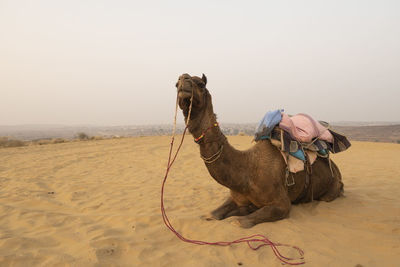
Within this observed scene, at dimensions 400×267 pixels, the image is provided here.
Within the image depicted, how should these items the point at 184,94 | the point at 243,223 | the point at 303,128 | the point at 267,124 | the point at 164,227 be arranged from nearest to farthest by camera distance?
the point at 184,94
the point at 243,223
the point at 164,227
the point at 267,124
the point at 303,128

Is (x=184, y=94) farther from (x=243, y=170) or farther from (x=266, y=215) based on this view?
(x=266, y=215)

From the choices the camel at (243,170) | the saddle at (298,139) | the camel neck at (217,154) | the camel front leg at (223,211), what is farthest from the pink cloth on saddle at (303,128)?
the camel front leg at (223,211)

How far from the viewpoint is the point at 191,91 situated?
2.96 meters

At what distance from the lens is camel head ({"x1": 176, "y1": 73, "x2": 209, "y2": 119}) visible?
116 inches

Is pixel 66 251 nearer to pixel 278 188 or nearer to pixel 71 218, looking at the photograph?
pixel 71 218

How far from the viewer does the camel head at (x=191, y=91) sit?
9.68ft

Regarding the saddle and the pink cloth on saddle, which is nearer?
the saddle

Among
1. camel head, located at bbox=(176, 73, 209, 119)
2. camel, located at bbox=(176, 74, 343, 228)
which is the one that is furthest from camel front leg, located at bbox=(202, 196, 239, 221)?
camel head, located at bbox=(176, 73, 209, 119)

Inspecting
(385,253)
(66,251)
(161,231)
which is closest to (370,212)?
(385,253)

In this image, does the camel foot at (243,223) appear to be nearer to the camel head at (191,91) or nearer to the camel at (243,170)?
the camel at (243,170)

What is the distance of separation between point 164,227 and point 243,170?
4.68ft

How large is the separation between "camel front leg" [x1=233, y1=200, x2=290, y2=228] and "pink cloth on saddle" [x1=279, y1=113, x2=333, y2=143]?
112 centimetres

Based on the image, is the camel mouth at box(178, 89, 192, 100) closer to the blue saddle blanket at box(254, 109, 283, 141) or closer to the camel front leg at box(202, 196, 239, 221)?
the blue saddle blanket at box(254, 109, 283, 141)

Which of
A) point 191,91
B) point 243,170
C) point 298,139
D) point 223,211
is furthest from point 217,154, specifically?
point 298,139
